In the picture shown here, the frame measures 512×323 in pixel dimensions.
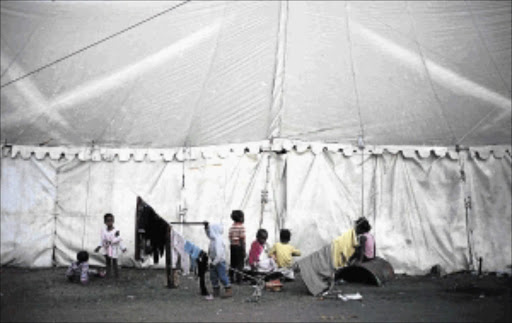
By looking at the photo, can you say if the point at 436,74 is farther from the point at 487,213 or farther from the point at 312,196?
the point at 312,196

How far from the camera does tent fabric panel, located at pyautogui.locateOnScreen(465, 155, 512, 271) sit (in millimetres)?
9617

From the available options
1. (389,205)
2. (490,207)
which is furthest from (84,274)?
(490,207)

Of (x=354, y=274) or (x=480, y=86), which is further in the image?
(x=480, y=86)

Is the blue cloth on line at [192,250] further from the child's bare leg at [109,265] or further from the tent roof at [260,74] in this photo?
the tent roof at [260,74]

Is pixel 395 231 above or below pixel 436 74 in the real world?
below

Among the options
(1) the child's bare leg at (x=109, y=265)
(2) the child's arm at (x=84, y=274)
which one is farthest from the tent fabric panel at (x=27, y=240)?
(2) the child's arm at (x=84, y=274)

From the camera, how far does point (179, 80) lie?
36.2 ft

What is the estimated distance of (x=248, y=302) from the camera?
7.39m

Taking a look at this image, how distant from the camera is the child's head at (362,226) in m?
8.88

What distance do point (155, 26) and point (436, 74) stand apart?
5.83 m

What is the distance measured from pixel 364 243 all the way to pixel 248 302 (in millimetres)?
2288

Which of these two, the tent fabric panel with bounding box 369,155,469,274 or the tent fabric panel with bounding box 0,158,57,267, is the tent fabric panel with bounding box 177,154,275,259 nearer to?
the tent fabric panel with bounding box 369,155,469,274

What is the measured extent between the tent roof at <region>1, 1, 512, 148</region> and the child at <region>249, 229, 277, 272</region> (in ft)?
6.35

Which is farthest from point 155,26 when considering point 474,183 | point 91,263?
point 474,183
